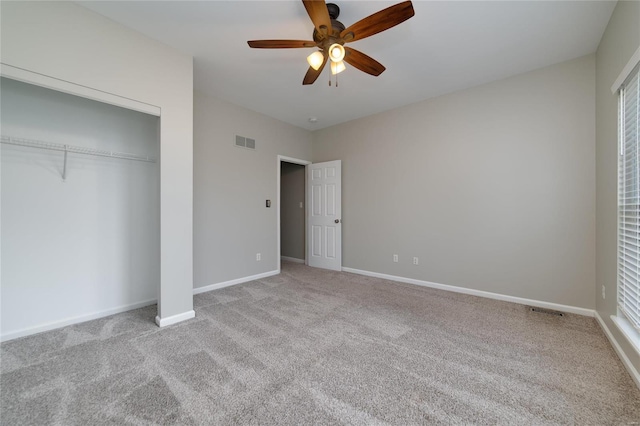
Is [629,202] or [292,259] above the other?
[629,202]

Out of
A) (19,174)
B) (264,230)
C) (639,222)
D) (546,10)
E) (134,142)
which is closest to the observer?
(639,222)

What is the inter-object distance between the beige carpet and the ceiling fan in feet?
7.80

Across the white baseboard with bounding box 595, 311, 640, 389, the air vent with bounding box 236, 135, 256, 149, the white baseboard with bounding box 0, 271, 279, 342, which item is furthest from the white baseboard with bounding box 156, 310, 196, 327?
the white baseboard with bounding box 595, 311, 640, 389

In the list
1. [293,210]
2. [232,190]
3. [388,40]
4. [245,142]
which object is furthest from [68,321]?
[388,40]

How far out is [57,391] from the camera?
5.23 feet

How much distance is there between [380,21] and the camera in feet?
5.76

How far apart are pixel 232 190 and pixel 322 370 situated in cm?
289

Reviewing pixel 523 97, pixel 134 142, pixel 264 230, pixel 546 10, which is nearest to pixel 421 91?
pixel 523 97

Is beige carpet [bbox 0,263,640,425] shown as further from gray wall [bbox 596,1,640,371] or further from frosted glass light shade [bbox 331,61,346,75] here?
frosted glass light shade [bbox 331,61,346,75]

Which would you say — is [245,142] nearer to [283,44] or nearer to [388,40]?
[283,44]

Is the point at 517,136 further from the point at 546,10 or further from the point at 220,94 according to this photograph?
the point at 220,94

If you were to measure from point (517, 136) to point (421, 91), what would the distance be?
1.31m

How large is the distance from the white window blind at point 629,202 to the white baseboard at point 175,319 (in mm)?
3649

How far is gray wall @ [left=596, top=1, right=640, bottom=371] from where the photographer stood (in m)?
1.85
